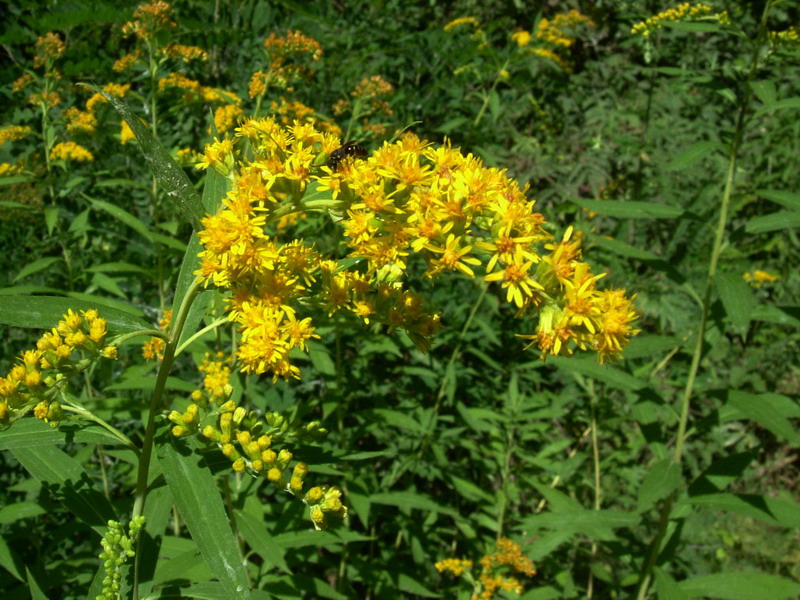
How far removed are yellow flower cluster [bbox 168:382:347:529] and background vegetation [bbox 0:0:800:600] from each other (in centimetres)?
12

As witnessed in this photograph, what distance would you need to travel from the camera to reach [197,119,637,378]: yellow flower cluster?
170 centimetres

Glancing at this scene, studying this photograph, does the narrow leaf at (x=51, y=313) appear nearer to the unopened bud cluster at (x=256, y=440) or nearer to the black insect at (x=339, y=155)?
the unopened bud cluster at (x=256, y=440)

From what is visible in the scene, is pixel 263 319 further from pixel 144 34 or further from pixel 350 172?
pixel 144 34

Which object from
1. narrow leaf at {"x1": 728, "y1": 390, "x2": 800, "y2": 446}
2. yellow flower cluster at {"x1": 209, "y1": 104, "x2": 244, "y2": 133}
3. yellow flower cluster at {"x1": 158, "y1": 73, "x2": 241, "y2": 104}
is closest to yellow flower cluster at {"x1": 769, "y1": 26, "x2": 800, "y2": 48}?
narrow leaf at {"x1": 728, "y1": 390, "x2": 800, "y2": 446}

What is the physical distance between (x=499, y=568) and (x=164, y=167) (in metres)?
2.87

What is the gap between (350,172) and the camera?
71.6 inches

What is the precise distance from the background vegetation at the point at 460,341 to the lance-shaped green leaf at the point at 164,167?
0.50 metres

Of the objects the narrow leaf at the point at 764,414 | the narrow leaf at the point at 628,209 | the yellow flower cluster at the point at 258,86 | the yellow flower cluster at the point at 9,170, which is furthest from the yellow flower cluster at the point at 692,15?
the yellow flower cluster at the point at 9,170

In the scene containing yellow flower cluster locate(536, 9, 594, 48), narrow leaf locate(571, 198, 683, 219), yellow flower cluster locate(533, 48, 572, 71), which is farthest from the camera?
yellow flower cluster locate(536, 9, 594, 48)

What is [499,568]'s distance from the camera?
3.55 meters

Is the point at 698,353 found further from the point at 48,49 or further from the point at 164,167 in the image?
the point at 48,49

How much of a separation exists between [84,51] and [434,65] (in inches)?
104

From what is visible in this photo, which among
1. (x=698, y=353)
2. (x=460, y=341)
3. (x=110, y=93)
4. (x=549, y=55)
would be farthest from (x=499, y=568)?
(x=549, y=55)

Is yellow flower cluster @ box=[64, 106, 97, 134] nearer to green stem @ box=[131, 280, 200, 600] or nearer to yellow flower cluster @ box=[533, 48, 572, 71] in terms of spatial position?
green stem @ box=[131, 280, 200, 600]
